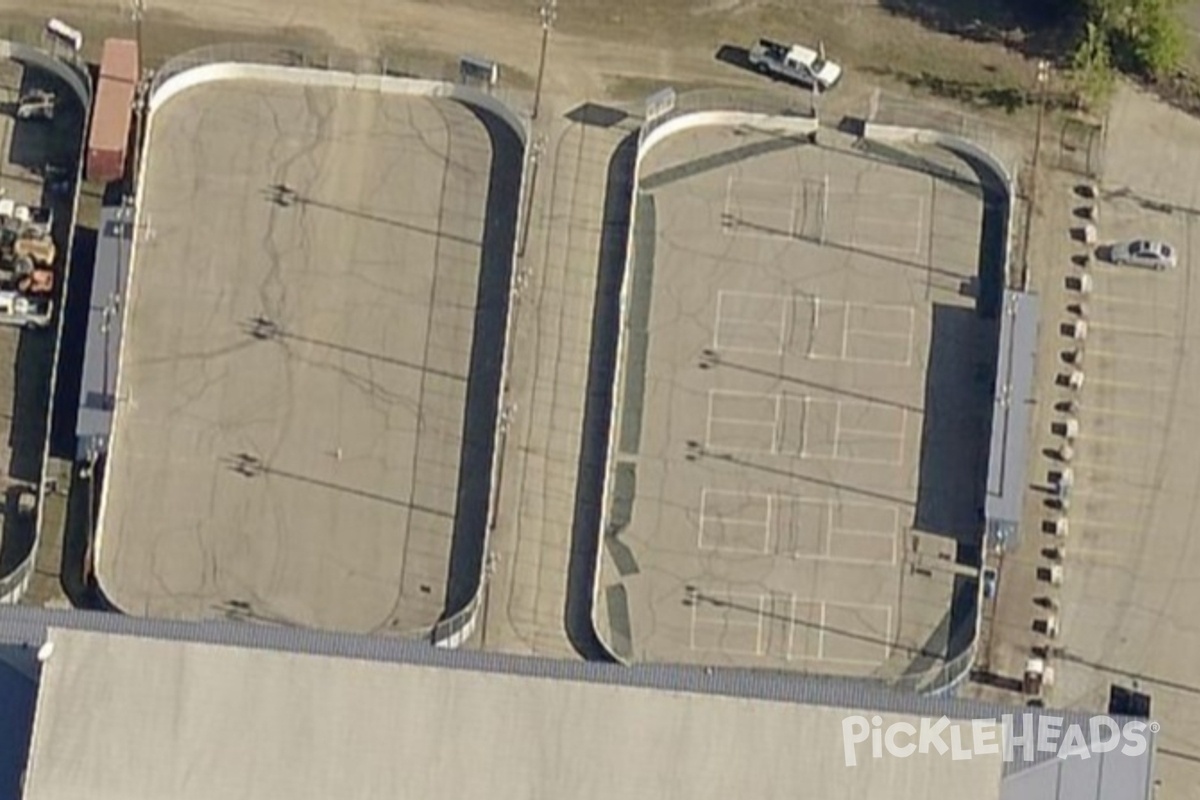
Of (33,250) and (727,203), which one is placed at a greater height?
(727,203)

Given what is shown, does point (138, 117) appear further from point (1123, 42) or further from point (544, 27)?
point (1123, 42)

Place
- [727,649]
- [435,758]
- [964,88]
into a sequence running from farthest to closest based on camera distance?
[964,88]
[727,649]
[435,758]

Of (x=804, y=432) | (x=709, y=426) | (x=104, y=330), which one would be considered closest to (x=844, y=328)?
(x=804, y=432)

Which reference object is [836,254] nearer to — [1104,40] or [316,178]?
[1104,40]

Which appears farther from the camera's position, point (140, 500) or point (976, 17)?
point (976, 17)

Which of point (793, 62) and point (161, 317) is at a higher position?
point (793, 62)

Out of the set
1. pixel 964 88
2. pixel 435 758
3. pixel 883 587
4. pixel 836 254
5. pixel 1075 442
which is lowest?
pixel 435 758

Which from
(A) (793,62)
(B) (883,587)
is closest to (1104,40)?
(A) (793,62)

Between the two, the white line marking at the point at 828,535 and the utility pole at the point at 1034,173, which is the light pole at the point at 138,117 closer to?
the white line marking at the point at 828,535
